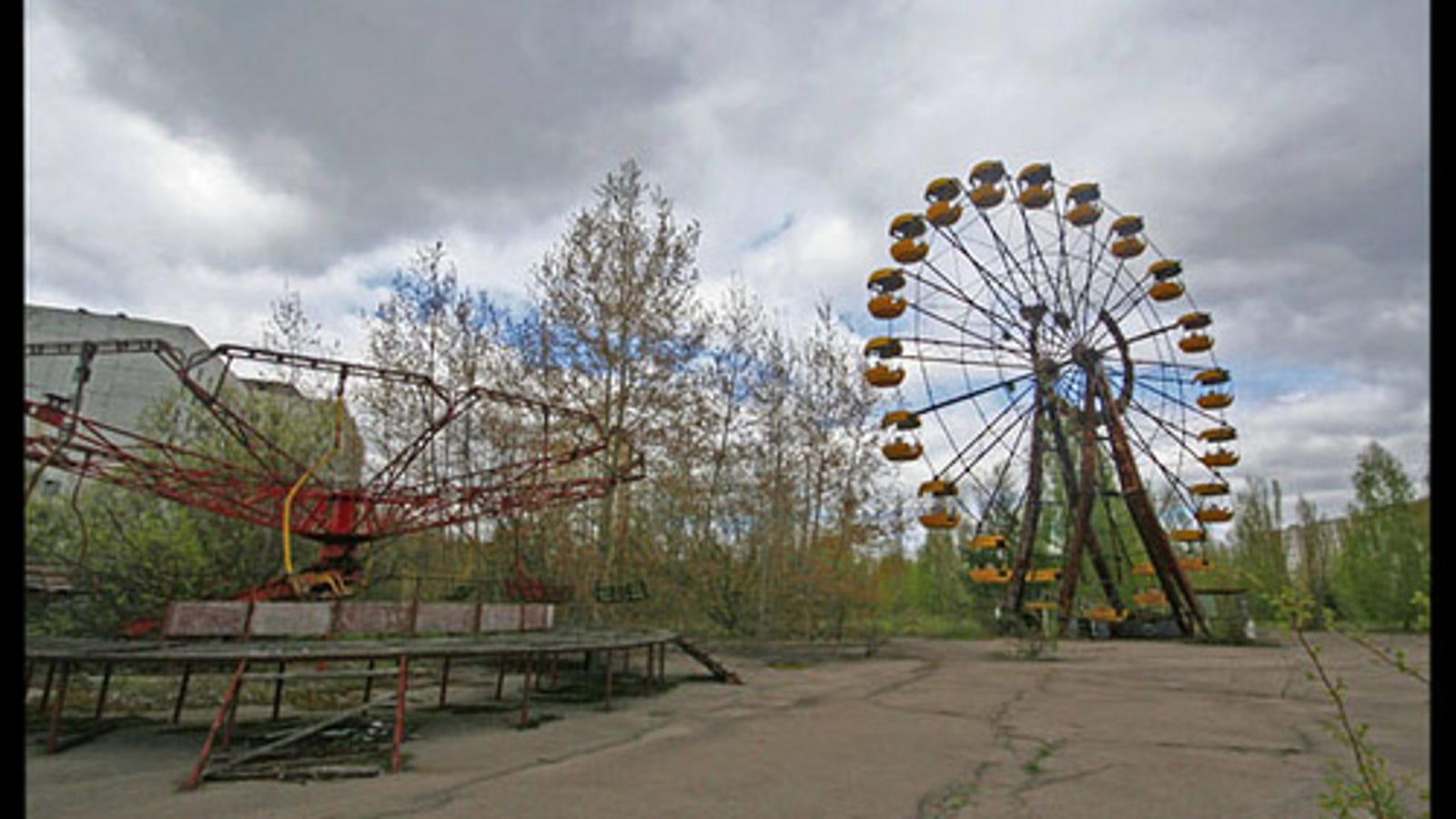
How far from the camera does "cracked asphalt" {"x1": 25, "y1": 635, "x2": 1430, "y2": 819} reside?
5.45m

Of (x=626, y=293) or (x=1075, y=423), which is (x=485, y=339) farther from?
(x=1075, y=423)

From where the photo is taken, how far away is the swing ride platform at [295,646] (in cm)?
650

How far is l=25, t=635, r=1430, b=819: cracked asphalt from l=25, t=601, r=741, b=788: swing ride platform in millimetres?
382

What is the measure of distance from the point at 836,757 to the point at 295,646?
511 cm

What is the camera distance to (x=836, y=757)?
7.03 meters

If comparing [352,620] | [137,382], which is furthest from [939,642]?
[137,382]

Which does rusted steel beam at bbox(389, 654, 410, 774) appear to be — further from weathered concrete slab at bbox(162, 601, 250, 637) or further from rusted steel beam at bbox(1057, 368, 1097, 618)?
rusted steel beam at bbox(1057, 368, 1097, 618)

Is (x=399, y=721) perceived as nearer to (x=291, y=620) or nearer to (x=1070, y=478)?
(x=291, y=620)

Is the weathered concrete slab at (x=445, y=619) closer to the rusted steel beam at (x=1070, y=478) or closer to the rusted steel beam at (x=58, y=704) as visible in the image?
the rusted steel beam at (x=58, y=704)

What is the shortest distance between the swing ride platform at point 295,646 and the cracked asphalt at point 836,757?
382mm

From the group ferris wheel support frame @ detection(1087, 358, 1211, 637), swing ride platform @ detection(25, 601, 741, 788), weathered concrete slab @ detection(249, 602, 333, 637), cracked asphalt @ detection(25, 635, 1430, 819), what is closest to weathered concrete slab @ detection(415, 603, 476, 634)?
swing ride platform @ detection(25, 601, 741, 788)

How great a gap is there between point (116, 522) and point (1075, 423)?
22612 millimetres

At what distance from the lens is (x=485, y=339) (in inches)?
722

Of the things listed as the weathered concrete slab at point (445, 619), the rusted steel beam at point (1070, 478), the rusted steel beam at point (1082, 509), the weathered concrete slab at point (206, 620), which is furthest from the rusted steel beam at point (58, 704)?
the rusted steel beam at point (1070, 478)
